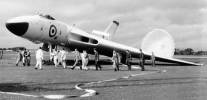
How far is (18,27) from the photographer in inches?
911

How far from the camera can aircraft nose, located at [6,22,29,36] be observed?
23031 mm

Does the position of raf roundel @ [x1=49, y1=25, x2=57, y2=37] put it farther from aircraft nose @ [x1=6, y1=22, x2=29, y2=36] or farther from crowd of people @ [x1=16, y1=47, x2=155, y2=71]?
aircraft nose @ [x1=6, y1=22, x2=29, y2=36]

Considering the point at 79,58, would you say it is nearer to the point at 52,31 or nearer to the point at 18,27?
the point at 52,31

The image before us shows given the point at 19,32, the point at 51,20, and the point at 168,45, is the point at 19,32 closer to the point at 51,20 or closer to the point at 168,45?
the point at 51,20

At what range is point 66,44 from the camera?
2725 centimetres

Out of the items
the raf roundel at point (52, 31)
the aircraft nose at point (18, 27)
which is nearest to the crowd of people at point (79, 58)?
the raf roundel at point (52, 31)

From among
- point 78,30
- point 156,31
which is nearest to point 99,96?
point 78,30

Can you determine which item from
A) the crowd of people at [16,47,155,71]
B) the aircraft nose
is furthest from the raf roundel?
the aircraft nose

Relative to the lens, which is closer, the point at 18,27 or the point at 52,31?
the point at 18,27

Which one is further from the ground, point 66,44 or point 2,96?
point 66,44

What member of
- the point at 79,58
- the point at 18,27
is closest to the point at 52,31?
the point at 18,27

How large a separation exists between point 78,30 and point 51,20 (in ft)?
11.2

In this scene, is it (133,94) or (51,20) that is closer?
(133,94)

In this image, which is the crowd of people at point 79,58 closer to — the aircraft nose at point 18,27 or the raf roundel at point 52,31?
the raf roundel at point 52,31
